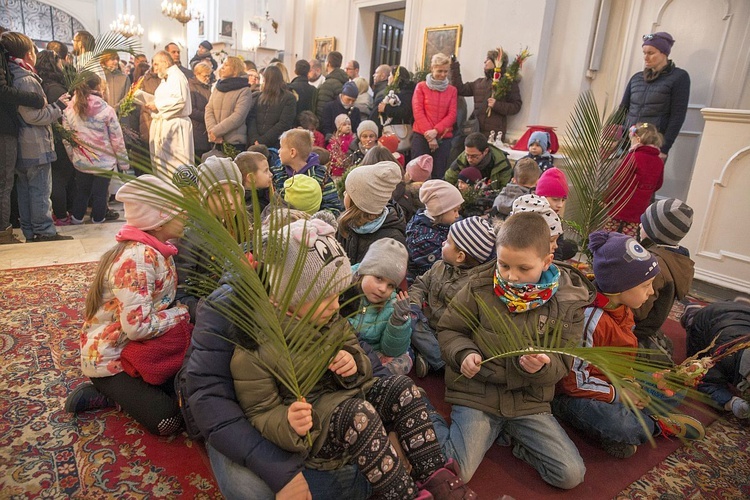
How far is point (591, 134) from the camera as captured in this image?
2.73 meters

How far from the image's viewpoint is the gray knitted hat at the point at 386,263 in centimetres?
222

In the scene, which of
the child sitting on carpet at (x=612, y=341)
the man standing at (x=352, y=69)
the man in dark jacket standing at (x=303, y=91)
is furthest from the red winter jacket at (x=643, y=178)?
the man standing at (x=352, y=69)

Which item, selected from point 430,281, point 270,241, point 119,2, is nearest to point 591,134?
point 430,281

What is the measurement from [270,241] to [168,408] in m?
1.33

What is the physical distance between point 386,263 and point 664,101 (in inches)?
168

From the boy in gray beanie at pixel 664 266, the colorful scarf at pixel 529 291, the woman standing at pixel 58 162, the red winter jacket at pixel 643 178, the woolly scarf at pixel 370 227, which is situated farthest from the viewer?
the woman standing at pixel 58 162

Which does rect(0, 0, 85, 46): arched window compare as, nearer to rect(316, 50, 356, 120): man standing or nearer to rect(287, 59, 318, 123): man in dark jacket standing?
rect(287, 59, 318, 123): man in dark jacket standing

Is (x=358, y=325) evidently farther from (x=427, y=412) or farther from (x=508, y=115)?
(x=508, y=115)

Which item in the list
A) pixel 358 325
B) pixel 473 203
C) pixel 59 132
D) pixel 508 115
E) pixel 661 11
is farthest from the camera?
pixel 508 115

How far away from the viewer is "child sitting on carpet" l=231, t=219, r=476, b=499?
58.3 inches

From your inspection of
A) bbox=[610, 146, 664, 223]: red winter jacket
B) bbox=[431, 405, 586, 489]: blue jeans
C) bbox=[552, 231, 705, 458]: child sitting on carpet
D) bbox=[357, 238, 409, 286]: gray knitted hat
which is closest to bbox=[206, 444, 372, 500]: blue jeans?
bbox=[431, 405, 586, 489]: blue jeans

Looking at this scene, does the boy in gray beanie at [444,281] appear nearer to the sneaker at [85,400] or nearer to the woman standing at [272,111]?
the sneaker at [85,400]

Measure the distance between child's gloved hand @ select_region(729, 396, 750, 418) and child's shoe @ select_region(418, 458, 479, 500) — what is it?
167cm

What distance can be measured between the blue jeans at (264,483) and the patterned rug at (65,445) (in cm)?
28
